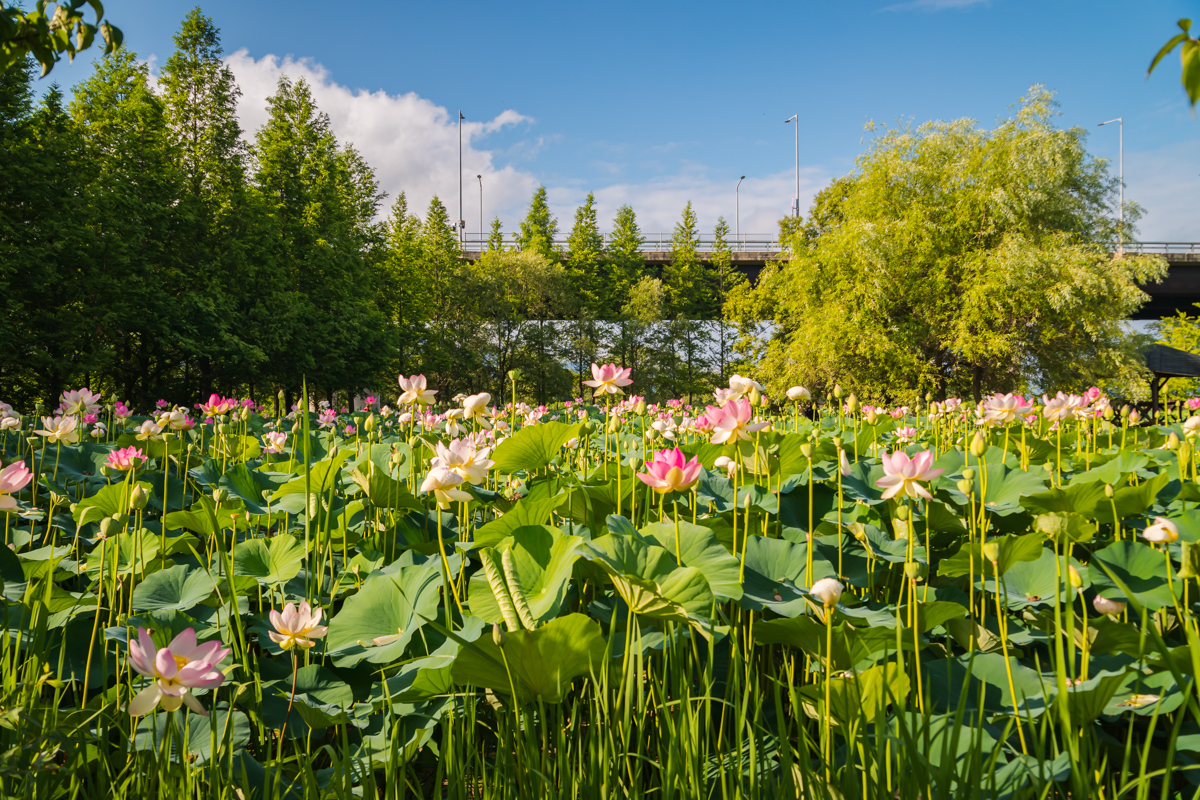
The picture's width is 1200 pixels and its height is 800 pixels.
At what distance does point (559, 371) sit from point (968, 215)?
12.9 meters

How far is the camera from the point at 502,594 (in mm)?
992

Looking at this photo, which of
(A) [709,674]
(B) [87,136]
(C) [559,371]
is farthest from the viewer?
(C) [559,371]

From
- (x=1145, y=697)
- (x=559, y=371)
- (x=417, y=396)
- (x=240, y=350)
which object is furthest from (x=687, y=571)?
(x=559, y=371)

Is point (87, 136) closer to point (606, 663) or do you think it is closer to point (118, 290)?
point (118, 290)

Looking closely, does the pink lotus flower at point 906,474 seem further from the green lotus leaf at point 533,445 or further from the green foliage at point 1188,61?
the green lotus leaf at point 533,445

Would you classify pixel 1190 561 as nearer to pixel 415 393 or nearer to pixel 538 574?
pixel 538 574

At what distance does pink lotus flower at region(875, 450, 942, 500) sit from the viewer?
1.13m

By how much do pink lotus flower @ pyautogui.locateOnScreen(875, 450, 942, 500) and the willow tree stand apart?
13.8 m

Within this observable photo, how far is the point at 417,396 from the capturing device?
197 centimetres

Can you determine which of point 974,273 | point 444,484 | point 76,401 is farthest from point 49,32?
point 974,273

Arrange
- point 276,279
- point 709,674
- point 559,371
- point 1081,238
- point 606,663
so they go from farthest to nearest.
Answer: point 559,371 < point 276,279 < point 1081,238 < point 709,674 < point 606,663

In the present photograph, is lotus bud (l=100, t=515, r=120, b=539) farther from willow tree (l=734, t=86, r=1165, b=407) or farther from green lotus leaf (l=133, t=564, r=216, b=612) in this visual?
willow tree (l=734, t=86, r=1165, b=407)

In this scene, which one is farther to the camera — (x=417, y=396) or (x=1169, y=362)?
(x=1169, y=362)

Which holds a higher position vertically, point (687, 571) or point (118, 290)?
point (118, 290)
